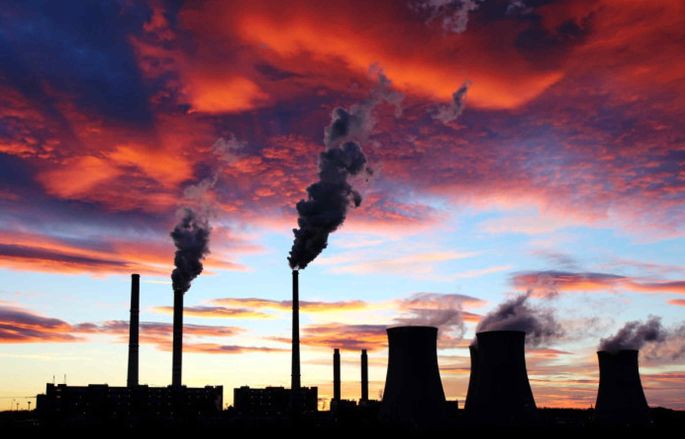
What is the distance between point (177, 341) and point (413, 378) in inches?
853

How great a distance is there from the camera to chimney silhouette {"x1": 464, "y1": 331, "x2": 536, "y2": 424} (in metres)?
46.4

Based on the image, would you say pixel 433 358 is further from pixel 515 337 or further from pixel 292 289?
pixel 292 289

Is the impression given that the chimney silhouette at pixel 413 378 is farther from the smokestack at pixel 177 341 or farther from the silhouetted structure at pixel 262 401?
the silhouetted structure at pixel 262 401

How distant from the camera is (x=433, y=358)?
4441 centimetres

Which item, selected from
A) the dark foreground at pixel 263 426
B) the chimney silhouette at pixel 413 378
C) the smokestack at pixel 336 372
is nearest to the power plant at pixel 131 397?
the dark foreground at pixel 263 426

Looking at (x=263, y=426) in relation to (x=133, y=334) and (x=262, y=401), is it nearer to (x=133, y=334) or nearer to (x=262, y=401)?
(x=262, y=401)

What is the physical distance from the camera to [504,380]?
46.7 m

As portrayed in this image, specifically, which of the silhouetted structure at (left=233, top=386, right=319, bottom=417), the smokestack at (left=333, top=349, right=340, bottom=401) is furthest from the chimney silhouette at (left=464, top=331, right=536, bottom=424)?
the smokestack at (left=333, top=349, right=340, bottom=401)

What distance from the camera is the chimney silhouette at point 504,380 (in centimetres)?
4641

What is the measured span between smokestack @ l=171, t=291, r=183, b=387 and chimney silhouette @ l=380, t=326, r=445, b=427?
20016 mm

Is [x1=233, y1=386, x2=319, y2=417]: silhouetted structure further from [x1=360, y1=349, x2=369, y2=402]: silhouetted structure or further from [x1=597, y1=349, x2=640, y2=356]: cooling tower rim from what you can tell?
[x1=597, y1=349, x2=640, y2=356]: cooling tower rim

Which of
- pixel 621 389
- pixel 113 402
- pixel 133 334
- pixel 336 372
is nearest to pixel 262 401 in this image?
pixel 336 372

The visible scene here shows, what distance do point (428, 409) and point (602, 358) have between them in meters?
19.9

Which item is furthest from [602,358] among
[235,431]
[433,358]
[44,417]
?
[44,417]
